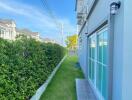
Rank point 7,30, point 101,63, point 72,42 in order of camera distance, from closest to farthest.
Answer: point 101,63 → point 7,30 → point 72,42

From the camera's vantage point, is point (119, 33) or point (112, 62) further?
point (112, 62)

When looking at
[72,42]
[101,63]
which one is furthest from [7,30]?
[72,42]

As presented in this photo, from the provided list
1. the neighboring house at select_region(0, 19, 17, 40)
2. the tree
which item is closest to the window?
the neighboring house at select_region(0, 19, 17, 40)

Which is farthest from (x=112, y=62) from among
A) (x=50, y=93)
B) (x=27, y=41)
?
(x=50, y=93)

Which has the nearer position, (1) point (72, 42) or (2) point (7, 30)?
(2) point (7, 30)

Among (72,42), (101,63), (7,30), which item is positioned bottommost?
(101,63)

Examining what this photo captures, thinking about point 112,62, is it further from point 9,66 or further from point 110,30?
point 9,66

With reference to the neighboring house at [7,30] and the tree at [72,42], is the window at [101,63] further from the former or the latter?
the tree at [72,42]

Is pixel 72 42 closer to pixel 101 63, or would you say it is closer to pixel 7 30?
pixel 7 30

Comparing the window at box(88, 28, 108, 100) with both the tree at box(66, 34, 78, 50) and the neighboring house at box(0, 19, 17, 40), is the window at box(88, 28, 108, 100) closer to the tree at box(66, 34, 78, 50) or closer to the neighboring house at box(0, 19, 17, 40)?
the neighboring house at box(0, 19, 17, 40)

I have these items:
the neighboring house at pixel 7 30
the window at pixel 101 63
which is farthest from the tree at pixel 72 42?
the window at pixel 101 63

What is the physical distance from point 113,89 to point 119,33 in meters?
1.21

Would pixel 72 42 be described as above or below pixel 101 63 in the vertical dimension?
above

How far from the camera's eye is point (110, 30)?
13.8 ft
